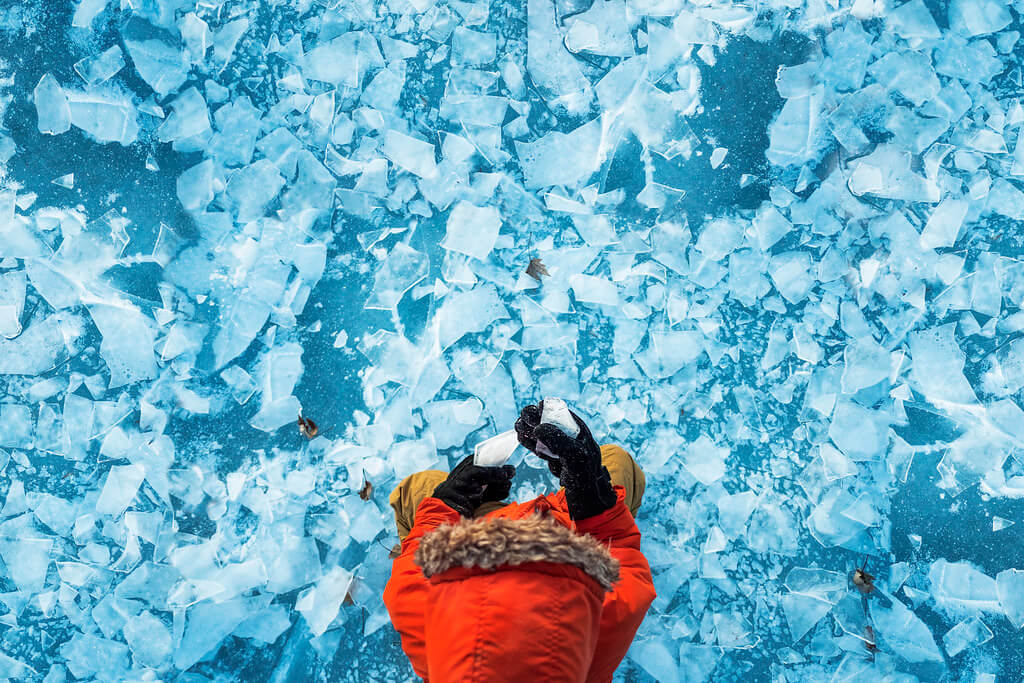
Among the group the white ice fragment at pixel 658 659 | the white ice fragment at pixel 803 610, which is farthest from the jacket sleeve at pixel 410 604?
the white ice fragment at pixel 803 610

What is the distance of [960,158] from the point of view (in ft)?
6.08

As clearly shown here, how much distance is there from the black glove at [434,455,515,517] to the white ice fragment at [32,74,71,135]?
147 centimetres

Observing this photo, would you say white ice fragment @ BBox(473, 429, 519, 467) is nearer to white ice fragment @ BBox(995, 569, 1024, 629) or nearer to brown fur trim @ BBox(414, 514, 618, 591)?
brown fur trim @ BBox(414, 514, 618, 591)

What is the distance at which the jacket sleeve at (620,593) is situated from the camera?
137 centimetres

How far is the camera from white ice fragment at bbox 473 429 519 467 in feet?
5.46

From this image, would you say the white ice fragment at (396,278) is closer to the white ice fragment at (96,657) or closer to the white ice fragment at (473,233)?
the white ice fragment at (473,233)

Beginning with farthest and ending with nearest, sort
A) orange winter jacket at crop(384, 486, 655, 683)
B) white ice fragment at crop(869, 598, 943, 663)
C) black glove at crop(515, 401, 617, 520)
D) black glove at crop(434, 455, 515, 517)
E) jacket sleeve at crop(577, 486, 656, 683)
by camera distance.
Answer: white ice fragment at crop(869, 598, 943, 663), black glove at crop(434, 455, 515, 517), black glove at crop(515, 401, 617, 520), jacket sleeve at crop(577, 486, 656, 683), orange winter jacket at crop(384, 486, 655, 683)

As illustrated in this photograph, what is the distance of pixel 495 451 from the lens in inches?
65.7

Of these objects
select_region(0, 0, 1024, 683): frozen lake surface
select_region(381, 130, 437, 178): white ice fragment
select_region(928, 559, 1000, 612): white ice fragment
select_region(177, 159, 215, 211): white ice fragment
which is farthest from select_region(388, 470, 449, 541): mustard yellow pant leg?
select_region(928, 559, 1000, 612): white ice fragment

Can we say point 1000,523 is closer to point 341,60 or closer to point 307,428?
point 307,428

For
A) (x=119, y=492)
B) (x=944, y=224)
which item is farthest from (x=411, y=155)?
(x=944, y=224)

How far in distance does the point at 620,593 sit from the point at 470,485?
445 mm

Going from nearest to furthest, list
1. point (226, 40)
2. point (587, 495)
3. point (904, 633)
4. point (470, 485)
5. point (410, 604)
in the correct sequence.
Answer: point (410, 604), point (587, 495), point (470, 485), point (904, 633), point (226, 40)

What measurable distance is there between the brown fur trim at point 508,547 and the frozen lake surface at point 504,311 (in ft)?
2.17
